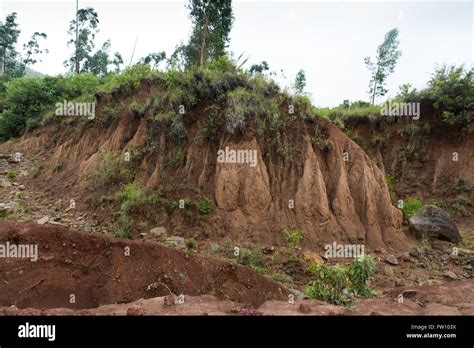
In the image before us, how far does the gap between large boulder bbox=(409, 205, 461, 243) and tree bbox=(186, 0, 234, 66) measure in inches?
625

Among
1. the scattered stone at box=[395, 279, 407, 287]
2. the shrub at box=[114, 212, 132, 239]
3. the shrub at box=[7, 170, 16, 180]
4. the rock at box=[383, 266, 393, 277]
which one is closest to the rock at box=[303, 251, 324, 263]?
the rock at box=[383, 266, 393, 277]

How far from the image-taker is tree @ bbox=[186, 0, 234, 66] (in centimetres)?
2180

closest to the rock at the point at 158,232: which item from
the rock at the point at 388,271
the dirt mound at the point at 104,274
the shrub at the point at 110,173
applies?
the dirt mound at the point at 104,274

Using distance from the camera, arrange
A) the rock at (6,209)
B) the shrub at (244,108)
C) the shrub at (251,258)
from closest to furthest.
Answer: the shrub at (251,258) → the shrub at (244,108) → the rock at (6,209)

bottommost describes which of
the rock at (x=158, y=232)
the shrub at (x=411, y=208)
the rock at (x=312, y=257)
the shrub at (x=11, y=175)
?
the rock at (x=312, y=257)

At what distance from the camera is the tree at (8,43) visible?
41594mm

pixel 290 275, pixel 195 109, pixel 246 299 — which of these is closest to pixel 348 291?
pixel 290 275

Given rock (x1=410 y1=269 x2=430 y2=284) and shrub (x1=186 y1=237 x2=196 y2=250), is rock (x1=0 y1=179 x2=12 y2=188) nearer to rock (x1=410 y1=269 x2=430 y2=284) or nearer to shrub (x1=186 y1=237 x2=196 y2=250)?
shrub (x1=186 y1=237 x2=196 y2=250)

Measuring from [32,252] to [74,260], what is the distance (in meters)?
0.98

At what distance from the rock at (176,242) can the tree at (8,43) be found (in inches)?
1762

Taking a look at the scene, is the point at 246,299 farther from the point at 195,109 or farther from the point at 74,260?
the point at 195,109

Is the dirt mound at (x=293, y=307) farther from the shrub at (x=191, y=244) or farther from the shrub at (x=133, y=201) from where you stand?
the shrub at (x=133, y=201)

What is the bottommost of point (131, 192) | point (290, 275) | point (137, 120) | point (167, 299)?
point (290, 275)

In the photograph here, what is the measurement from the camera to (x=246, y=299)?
261 inches
